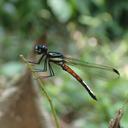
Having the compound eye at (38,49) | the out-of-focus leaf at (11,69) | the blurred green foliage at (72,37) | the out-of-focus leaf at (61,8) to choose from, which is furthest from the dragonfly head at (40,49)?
the out-of-focus leaf at (61,8)

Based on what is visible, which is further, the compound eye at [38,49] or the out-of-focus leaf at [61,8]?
the out-of-focus leaf at [61,8]

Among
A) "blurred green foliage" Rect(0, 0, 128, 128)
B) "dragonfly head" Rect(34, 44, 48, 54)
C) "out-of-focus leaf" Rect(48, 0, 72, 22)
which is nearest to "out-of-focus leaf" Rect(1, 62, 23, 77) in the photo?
"blurred green foliage" Rect(0, 0, 128, 128)

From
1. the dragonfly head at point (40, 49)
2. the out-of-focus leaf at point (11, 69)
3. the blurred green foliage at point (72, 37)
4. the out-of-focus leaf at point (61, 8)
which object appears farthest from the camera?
the out-of-focus leaf at point (61, 8)

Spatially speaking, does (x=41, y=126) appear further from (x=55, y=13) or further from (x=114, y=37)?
(x=114, y=37)

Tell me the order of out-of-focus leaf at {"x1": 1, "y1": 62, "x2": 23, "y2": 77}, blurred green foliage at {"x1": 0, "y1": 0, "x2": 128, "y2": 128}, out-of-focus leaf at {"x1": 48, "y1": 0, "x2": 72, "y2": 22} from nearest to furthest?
blurred green foliage at {"x1": 0, "y1": 0, "x2": 128, "y2": 128}, out-of-focus leaf at {"x1": 1, "y1": 62, "x2": 23, "y2": 77}, out-of-focus leaf at {"x1": 48, "y1": 0, "x2": 72, "y2": 22}

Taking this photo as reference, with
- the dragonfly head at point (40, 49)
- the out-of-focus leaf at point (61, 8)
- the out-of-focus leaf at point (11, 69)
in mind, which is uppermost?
the out-of-focus leaf at point (61, 8)

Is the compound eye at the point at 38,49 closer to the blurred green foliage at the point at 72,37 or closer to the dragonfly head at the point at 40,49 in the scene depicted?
the dragonfly head at the point at 40,49

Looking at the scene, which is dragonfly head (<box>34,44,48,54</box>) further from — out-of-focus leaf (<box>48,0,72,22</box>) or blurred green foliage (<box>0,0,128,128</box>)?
out-of-focus leaf (<box>48,0,72,22</box>)

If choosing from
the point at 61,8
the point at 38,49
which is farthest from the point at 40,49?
the point at 61,8

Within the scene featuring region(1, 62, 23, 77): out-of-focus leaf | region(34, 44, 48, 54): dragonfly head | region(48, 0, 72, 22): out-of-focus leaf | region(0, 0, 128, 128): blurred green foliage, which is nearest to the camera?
region(34, 44, 48, 54): dragonfly head
